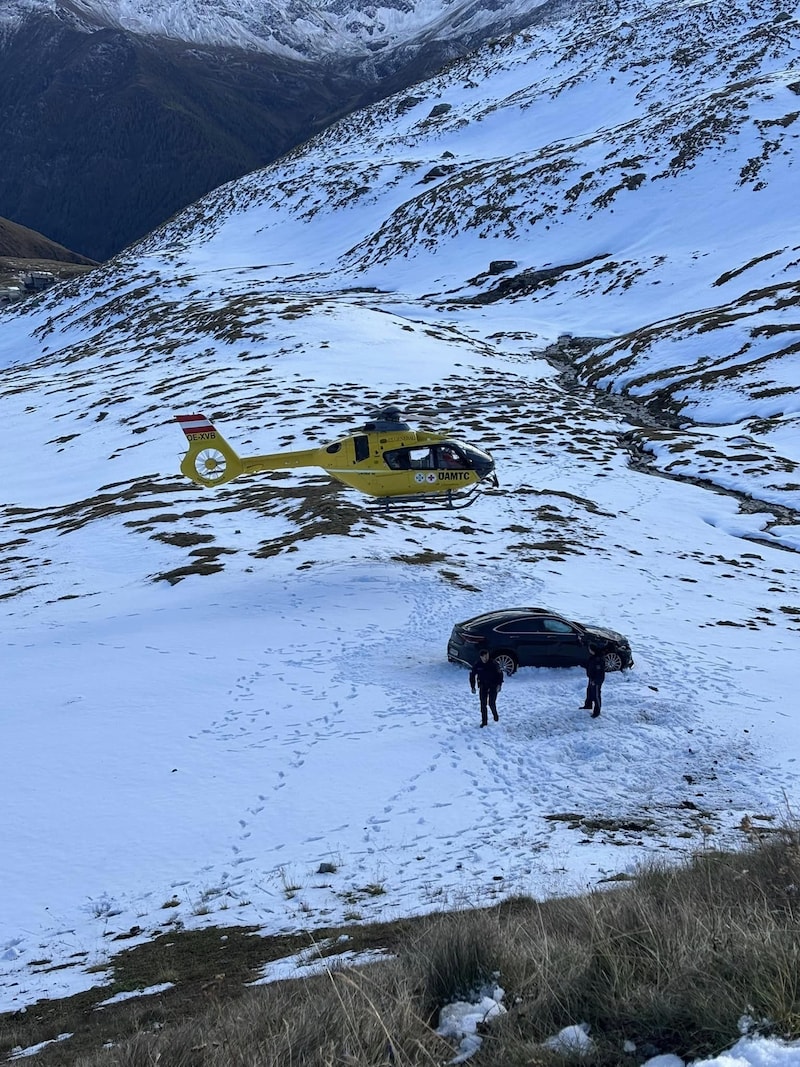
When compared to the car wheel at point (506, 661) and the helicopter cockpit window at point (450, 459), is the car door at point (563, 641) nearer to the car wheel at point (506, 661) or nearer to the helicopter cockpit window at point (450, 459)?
the car wheel at point (506, 661)

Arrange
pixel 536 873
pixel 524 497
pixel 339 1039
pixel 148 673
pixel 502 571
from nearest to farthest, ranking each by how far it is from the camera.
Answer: pixel 339 1039 < pixel 536 873 < pixel 148 673 < pixel 502 571 < pixel 524 497

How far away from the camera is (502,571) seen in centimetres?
2306

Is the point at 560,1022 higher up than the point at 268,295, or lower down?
lower down

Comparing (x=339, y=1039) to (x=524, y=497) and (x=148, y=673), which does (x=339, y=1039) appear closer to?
(x=148, y=673)

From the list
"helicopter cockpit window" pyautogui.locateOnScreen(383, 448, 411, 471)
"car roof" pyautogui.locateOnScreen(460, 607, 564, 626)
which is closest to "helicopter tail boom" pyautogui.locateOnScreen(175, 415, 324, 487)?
"helicopter cockpit window" pyautogui.locateOnScreen(383, 448, 411, 471)

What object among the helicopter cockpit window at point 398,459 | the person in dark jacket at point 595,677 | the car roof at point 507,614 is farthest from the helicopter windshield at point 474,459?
the person in dark jacket at point 595,677

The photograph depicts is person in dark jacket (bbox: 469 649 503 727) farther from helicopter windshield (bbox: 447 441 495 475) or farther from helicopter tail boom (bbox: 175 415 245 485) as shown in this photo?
helicopter tail boom (bbox: 175 415 245 485)

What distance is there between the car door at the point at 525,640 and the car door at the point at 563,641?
13 centimetres

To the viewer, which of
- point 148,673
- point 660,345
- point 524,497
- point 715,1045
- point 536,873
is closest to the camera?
point 715,1045

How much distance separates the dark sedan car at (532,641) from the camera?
1716 centimetres

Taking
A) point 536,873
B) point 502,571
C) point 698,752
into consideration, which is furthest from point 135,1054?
point 502,571

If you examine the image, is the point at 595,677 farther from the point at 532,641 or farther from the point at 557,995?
the point at 557,995

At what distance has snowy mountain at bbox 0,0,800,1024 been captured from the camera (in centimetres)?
1129

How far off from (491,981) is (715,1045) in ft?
5.18
